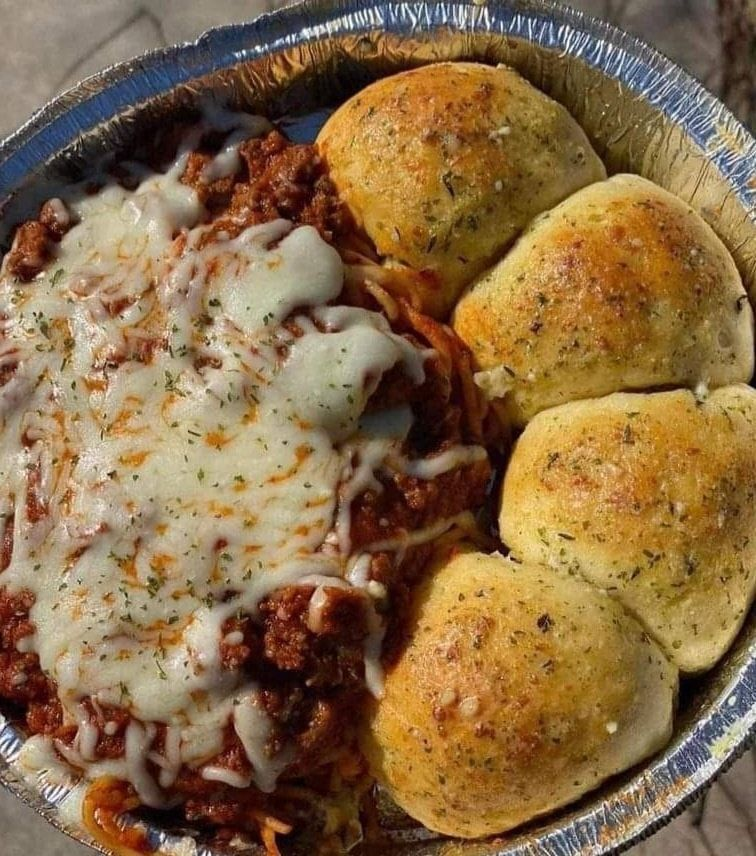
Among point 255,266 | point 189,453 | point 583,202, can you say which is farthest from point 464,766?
point 583,202

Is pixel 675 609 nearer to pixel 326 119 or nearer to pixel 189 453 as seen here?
pixel 189 453

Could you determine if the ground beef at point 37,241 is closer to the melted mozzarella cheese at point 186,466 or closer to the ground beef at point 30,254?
the ground beef at point 30,254

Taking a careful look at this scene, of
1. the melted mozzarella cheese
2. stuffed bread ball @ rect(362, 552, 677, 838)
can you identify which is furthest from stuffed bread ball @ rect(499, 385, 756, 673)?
the melted mozzarella cheese

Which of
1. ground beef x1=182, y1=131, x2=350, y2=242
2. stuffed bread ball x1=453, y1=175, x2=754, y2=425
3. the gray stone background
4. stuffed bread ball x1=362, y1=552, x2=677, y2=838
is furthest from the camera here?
the gray stone background

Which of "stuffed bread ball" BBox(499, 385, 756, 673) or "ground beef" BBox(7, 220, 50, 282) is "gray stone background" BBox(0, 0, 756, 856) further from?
"stuffed bread ball" BBox(499, 385, 756, 673)

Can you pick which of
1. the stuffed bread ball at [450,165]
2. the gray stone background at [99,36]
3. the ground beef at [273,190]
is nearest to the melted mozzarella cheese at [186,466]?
the ground beef at [273,190]

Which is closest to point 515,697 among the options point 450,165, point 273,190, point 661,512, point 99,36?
point 661,512
